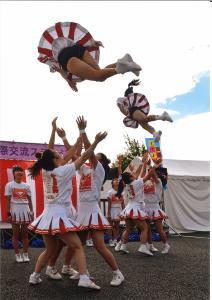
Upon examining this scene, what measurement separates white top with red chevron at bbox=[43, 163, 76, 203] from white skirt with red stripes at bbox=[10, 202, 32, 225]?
2208 mm

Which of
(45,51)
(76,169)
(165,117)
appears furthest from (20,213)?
(45,51)

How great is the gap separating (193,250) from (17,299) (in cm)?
475

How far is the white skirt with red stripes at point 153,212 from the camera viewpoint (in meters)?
7.11

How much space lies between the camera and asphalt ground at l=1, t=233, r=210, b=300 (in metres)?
3.92

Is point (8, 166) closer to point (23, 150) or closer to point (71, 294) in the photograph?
point (23, 150)

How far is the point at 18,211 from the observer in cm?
636

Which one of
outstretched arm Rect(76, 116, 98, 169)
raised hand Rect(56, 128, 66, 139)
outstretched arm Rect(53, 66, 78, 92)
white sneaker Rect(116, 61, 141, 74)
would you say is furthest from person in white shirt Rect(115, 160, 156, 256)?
white sneaker Rect(116, 61, 141, 74)

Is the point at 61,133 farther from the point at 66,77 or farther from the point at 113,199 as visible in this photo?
the point at 113,199

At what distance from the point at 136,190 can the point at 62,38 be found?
3.85 meters

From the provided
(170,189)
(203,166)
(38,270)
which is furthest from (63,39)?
(203,166)

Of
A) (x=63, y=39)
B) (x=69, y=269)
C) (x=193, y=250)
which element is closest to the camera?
(x=63, y=39)

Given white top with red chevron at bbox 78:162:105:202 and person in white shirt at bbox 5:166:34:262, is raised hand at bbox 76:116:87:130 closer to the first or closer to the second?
white top with red chevron at bbox 78:162:105:202

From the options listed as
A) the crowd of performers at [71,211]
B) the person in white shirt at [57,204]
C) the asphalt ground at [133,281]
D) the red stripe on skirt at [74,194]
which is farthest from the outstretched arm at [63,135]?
the red stripe on skirt at [74,194]

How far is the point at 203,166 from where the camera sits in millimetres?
13305
